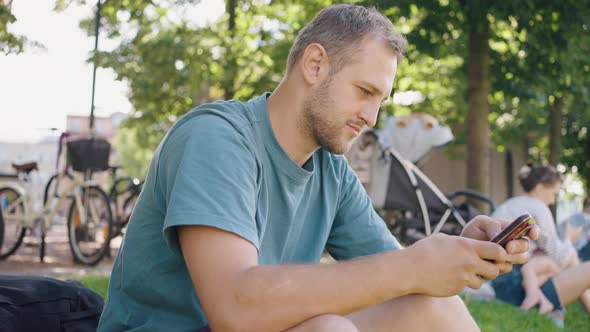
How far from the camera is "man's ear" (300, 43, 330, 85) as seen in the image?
2.36 meters

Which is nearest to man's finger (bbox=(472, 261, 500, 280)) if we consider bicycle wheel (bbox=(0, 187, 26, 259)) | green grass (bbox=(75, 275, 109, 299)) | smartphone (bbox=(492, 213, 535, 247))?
smartphone (bbox=(492, 213, 535, 247))

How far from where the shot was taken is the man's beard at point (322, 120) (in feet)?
7.70

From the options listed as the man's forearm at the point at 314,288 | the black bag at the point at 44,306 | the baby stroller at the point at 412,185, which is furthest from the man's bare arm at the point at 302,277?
the baby stroller at the point at 412,185

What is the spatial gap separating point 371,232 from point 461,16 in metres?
7.70

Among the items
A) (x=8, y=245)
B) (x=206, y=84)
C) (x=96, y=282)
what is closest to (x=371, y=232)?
(x=96, y=282)

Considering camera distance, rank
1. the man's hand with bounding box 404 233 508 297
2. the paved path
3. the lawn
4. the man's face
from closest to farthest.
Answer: the man's hand with bounding box 404 233 508 297
the man's face
the lawn
the paved path

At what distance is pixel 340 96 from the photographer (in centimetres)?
234

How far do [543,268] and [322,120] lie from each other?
4658mm

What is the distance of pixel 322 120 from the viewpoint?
235cm

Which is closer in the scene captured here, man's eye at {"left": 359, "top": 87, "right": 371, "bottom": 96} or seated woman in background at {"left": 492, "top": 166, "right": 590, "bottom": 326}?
man's eye at {"left": 359, "top": 87, "right": 371, "bottom": 96}

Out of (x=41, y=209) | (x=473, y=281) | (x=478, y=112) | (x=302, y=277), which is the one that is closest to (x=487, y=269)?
(x=473, y=281)

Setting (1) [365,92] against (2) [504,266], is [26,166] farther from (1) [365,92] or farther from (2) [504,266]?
(2) [504,266]

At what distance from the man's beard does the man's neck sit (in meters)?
0.02

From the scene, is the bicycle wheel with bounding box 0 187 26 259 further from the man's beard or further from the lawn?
the man's beard
